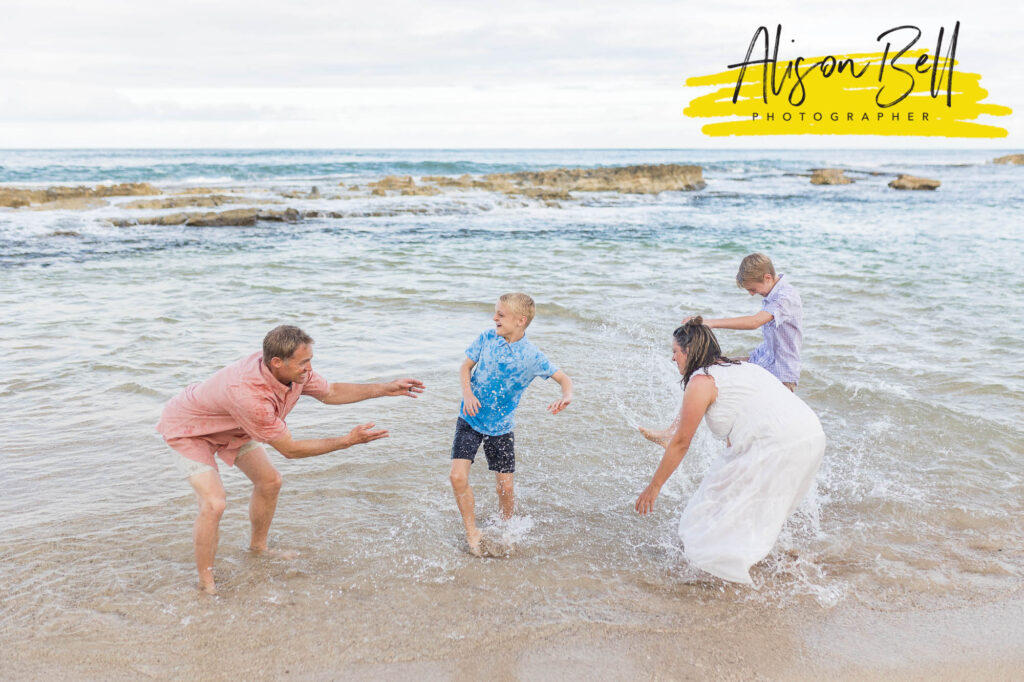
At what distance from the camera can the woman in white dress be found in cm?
376

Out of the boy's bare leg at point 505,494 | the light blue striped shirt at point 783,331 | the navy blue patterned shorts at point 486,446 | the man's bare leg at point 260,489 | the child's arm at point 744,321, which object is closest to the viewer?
the man's bare leg at point 260,489

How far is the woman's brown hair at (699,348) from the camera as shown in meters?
3.86

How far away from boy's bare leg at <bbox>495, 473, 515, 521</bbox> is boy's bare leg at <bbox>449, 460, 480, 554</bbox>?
281 millimetres

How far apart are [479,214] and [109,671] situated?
23.8 m

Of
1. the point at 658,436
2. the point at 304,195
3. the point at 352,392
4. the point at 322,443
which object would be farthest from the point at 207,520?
the point at 304,195

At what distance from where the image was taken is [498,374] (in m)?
4.40

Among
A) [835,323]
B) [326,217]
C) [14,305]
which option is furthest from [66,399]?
[326,217]

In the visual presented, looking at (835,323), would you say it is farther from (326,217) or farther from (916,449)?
(326,217)

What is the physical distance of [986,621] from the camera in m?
3.63

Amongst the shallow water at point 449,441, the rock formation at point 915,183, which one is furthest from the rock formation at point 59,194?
the rock formation at point 915,183

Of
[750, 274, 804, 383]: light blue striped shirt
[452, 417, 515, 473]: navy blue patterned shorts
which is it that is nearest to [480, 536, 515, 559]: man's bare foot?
[452, 417, 515, 473]: navy blue patterned shorts

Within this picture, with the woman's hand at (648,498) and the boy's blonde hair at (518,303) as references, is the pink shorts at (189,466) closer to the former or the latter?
the boy's blonde hair at (518,303)

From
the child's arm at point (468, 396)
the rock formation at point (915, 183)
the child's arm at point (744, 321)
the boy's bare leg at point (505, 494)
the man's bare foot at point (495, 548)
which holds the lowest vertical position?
the man's bare foot at point (495, 548)

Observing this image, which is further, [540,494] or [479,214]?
[479,214]
